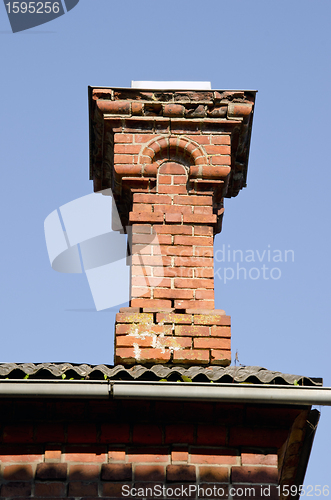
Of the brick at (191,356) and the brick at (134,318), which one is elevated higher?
the brick at (134,318)

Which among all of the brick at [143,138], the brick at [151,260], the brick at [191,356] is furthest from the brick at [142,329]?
the brick at [143,138]

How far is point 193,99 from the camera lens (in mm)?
6676

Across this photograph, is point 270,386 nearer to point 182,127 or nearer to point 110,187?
point 182,127

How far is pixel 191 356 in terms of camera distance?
548cm

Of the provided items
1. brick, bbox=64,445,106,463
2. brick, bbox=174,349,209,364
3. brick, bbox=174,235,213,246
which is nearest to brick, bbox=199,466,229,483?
brick, bbox=64,445,106,463

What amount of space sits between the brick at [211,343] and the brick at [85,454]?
45.6 inches

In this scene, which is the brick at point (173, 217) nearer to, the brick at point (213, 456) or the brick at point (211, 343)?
the brick at point (211, 343)

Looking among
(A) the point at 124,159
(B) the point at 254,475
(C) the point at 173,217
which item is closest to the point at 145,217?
(C) the point at 173,217

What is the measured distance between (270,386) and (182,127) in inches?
110

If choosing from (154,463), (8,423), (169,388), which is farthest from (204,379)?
(8,423)

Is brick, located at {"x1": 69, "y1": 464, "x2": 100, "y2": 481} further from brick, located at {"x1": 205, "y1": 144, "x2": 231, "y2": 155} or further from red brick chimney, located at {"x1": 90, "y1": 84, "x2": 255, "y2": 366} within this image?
brick, located at {"x1": 205, "y1": 144, "x2": 231, "y2": 155}

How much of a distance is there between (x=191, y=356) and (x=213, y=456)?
3.01 ft

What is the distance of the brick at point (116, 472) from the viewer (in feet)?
15.1

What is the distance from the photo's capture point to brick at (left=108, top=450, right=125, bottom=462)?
4.69 metres
